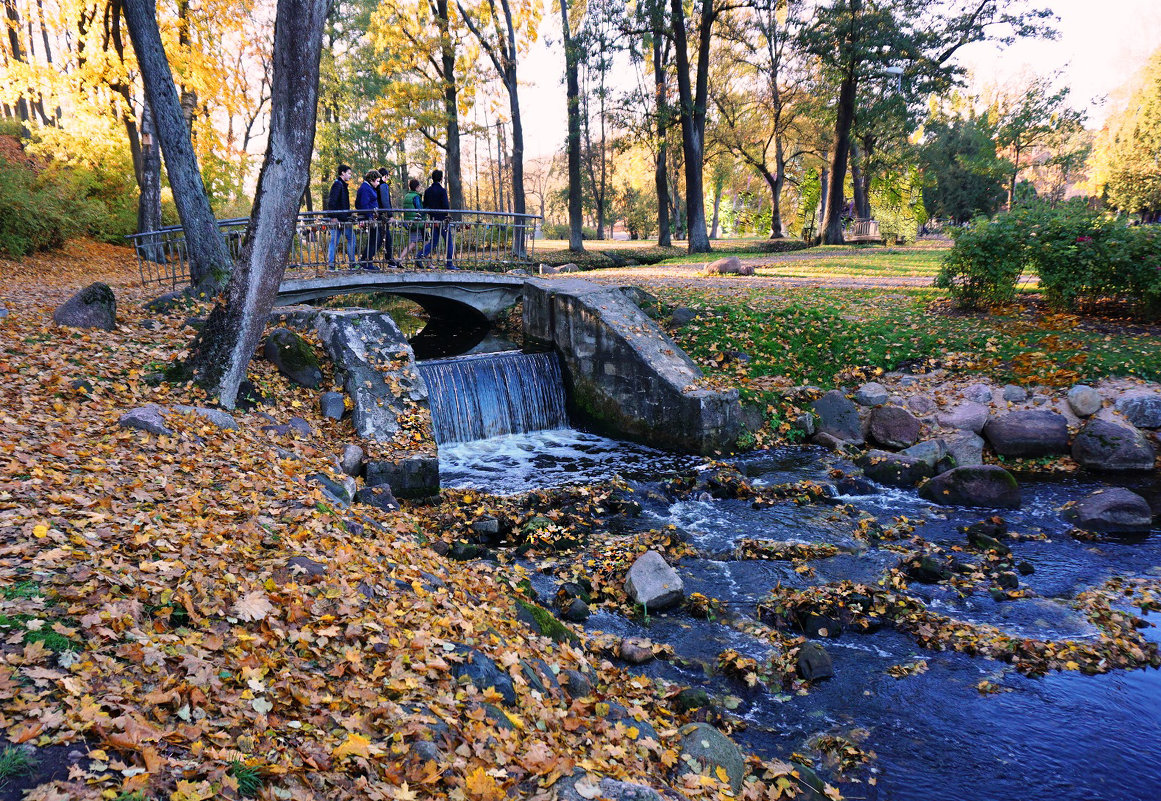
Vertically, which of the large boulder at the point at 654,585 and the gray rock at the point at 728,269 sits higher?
the gray rock at the point at 728,269

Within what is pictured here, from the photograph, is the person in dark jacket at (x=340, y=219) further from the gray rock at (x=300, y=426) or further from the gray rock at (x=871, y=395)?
the gray rock at (x=871, y=395)

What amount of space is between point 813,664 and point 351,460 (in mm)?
6416

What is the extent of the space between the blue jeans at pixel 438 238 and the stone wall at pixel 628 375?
2401 mm

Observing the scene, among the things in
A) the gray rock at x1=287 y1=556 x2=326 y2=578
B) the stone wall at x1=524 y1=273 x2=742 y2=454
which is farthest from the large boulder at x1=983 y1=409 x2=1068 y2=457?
the gray rock at x1=287 y1=556 x2=326 y2=578

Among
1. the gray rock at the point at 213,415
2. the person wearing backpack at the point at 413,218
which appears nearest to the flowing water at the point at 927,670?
the gray rock at the point at 213,415

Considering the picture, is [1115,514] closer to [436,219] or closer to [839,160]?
[436,219]

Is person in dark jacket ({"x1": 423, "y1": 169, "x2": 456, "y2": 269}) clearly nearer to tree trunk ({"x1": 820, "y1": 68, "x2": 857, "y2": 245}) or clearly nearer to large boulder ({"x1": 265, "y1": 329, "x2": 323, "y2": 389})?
large boulder ({"x1": 265, "y1": 329, "x2": 323, "y2": 389})

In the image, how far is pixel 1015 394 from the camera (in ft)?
39.9

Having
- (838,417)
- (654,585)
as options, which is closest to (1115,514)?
(838,417)

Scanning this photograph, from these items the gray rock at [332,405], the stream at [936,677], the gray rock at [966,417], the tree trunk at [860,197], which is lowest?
the stream at [936,677]

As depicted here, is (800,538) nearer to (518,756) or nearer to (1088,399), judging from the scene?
(518,756)

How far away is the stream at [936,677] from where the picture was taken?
16.6 feet

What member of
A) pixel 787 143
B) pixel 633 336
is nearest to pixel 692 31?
pixel 787 143

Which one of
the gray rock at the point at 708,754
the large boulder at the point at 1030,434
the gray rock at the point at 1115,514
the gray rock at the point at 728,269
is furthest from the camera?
the gray rock at the point at 728,269
